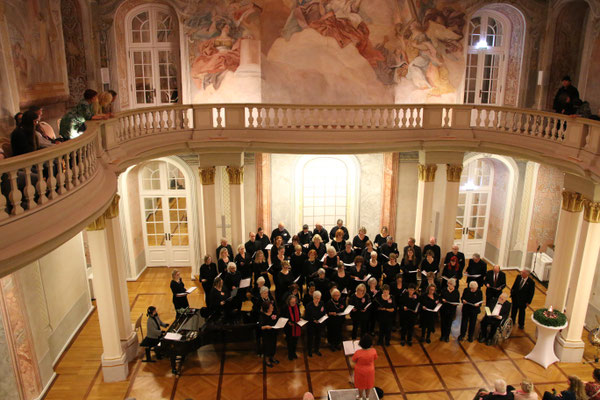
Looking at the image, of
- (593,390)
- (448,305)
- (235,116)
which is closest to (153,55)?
(235,116)

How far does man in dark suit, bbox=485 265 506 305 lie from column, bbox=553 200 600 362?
1.36 m

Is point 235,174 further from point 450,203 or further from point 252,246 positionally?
point 450,203

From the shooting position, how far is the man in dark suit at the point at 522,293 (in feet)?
36.6

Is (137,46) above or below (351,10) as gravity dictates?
below

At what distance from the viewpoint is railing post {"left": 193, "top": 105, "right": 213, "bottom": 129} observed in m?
12.0

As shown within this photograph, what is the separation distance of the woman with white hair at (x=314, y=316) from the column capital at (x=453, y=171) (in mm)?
5227

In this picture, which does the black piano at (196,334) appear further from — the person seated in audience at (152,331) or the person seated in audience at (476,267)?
the person seated in audience at (476,267)

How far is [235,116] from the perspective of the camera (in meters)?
12.2

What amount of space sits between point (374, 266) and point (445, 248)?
104 inches

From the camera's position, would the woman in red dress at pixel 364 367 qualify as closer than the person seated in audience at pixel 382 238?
Yes

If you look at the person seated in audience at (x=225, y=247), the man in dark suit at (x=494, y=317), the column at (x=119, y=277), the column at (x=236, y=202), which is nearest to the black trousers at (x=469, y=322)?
the man in dark suit at (x=494, y=317)

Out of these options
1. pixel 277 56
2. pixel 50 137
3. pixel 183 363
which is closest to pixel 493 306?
pixel 183 363

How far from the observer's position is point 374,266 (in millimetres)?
11625

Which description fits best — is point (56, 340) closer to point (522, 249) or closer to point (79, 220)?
point (79, 220)
